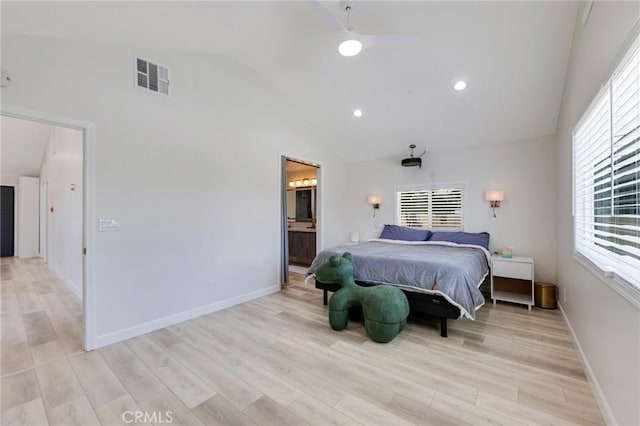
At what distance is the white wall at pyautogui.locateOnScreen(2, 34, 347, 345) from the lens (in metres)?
2.62

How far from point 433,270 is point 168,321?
3048mm

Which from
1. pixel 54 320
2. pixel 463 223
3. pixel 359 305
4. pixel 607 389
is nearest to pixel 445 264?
pixel 359 305

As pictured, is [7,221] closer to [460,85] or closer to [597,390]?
[460,85]

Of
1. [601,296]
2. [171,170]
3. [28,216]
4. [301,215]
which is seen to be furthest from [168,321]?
[28,216]

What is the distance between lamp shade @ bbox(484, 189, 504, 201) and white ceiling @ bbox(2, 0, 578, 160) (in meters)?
0.84

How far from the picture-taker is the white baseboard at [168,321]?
2756 mm

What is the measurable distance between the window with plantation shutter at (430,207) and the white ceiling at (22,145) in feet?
24.8

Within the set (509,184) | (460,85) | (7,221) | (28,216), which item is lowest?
(7,221)

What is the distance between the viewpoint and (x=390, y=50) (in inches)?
127

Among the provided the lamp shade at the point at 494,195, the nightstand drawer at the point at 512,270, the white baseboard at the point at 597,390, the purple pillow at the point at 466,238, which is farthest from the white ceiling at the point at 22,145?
the white baseboard at the point at 597,390

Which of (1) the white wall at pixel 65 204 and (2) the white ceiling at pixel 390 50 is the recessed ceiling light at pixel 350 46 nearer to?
(2) the white ceiling at pixel 390 50

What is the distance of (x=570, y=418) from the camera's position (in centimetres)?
Answer: 172

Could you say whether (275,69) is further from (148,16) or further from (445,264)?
(445,264)

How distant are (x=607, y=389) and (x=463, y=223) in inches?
131
